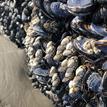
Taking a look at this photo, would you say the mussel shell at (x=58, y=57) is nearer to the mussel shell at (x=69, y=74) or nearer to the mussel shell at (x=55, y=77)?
the mussel shell at (x=55, y=77)

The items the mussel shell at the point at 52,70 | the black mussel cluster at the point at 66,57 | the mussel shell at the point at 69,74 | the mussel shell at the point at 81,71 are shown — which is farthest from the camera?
the mussel shell at the point at 52,70

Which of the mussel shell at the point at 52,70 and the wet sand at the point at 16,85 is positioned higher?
the mussel shell at the point at 52,70

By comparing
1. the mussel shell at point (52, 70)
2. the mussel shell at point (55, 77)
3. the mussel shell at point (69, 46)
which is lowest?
the mussel shell at point (55, 77)

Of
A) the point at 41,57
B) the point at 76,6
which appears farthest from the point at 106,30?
the point at 41,57

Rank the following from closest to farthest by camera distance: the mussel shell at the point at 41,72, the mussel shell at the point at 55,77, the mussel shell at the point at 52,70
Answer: the mussel shell at the point at 55,77 → the mussel shell at the point at 52,70 → the mussel shell at the point at 41,72

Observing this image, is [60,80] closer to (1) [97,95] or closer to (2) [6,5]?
(1) [97,95]

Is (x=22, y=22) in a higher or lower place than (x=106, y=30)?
lower

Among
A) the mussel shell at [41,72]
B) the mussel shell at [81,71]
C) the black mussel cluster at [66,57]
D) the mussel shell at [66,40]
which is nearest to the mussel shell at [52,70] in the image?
the black mussel cluster at [66,57]
